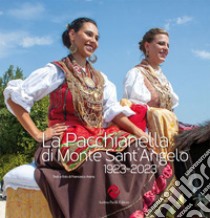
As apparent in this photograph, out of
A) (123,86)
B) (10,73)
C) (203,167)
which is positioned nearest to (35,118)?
(10,73)

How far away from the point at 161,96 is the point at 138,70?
1.12ft

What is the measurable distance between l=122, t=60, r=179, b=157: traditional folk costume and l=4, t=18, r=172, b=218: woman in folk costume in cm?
17

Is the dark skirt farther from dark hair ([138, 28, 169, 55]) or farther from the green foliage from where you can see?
the green foliage

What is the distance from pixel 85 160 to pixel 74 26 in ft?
4.03

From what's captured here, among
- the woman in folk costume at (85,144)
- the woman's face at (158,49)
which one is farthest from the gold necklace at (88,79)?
the woman's face at (158,49)

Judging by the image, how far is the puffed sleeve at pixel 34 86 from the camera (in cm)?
324

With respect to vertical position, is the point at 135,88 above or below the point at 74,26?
below

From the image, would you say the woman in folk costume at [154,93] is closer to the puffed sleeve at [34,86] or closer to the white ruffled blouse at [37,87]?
the white ruffled blouse at [37,87]

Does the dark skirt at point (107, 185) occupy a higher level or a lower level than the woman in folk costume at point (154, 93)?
lower

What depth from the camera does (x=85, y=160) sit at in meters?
2.94

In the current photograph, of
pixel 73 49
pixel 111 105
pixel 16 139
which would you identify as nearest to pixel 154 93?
pixel 111 105

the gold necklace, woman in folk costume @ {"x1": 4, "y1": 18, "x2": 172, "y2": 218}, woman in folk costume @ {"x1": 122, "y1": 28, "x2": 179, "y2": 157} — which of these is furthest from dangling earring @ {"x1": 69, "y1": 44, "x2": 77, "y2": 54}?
woman in folk costume @ {"x1": 122, "y1": 28, "x2": 179, "y2": 157}

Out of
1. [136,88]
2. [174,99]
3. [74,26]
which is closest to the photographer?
[74,26]

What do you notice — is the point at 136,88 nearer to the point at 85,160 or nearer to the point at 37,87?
the point at 37,87
